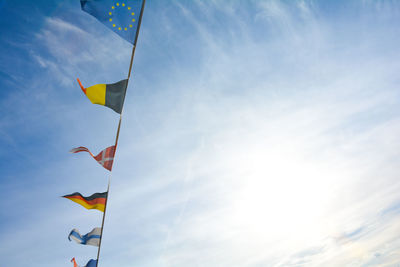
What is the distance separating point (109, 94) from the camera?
9664mm

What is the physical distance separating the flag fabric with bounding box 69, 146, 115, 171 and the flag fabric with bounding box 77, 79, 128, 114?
1.91 metres

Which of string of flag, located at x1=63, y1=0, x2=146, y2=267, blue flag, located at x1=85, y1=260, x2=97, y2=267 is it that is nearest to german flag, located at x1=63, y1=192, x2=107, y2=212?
string of flag, located at x1=63, y1=0, x2=146, y2=267

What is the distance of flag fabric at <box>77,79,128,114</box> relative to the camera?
9.45 m

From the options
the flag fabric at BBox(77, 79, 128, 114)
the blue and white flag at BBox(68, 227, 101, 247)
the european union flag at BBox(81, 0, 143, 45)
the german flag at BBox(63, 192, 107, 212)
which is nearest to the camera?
the european union flag at BBox(81, 0, 143, 45)

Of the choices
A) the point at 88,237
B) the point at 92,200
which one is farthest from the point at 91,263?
the point at 92,200

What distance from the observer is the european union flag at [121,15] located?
8305mm

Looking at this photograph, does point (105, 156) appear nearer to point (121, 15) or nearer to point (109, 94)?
point (109, 94)

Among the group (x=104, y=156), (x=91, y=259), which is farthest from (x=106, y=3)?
(x=91, y=259)

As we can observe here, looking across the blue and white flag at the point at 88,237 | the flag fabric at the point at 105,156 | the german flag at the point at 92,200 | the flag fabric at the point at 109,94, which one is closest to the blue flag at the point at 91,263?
the blue and white flag at the point at 88,237

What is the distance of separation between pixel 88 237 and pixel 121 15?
9882 mm

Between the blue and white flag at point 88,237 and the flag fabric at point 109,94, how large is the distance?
19.9ft

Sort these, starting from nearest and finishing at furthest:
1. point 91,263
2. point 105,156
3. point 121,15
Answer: point 121,15 < point 105,156 < point 91,263

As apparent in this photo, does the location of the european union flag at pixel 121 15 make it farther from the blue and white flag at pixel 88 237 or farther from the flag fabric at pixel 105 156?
the blue and white flag at pixel 88 237

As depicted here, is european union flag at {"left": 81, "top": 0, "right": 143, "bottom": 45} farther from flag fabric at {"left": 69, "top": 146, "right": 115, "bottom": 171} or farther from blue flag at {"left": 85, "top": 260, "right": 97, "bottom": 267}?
blue flag at {"left": 85, "top": 260, "right": 97, "bottom": 267}
